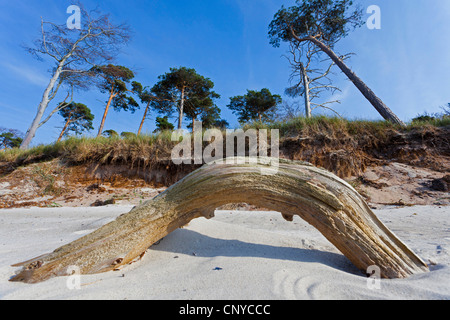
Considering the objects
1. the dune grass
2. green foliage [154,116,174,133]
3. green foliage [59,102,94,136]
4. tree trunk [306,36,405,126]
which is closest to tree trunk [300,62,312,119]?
tree trunk [306,36,405,126]

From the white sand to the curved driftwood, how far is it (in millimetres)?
140

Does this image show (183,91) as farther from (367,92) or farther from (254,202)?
(254,202)

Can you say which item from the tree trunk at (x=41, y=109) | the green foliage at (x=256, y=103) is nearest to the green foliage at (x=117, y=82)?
the tree trunk at (x=41, y=109)

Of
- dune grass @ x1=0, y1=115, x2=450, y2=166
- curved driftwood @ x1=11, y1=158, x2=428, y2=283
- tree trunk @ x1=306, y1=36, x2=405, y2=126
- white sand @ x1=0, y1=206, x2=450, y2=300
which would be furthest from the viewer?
tree trunk @ x1=306, y1=36, x2=405, y2=126

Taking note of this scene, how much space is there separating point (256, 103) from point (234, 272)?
22.6 metres

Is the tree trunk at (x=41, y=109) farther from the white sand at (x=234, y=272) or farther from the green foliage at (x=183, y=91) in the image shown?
the white sand at (x=234, y=272)

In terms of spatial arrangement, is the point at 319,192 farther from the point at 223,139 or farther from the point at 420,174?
the point at 420,174

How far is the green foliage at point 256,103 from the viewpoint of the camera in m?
21.8

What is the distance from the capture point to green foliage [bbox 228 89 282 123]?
2180 cm

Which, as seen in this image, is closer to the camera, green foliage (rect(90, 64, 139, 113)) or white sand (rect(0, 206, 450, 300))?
white sand (rect(0, 206, 450, 300))

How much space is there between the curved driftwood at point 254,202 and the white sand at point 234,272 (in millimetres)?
140

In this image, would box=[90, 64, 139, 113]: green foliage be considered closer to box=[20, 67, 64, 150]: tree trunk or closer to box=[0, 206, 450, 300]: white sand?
box=[20, 67, 64, 150]: tree trunk

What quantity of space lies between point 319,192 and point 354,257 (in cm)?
67
